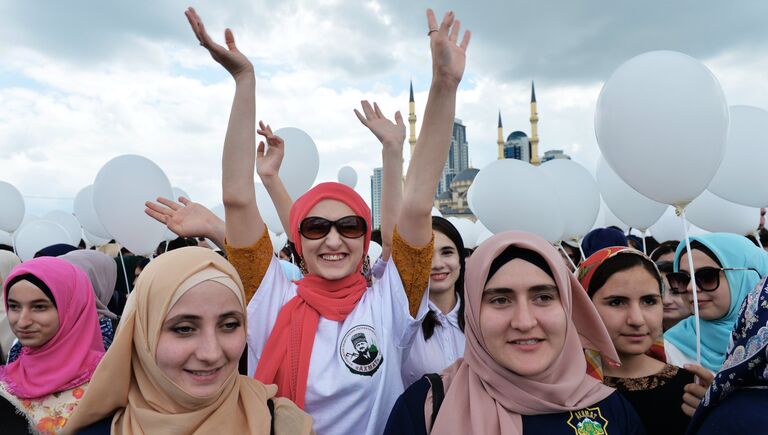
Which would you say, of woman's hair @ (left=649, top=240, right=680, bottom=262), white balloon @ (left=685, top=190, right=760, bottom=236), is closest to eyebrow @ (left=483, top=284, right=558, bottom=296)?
woman's hair @ (left=649, top=240, right=680, bottom=262)

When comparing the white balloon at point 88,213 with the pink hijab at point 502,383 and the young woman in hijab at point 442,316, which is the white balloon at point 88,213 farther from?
the pink hijab at point 502,383

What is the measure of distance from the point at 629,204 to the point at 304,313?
176 inches

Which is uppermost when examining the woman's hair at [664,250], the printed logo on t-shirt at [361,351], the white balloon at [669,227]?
the white balloon at [669,227]

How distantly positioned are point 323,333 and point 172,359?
0.61 m

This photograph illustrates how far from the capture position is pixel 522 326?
4.91ft

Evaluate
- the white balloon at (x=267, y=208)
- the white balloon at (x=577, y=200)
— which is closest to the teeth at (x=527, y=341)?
the white balloon at (x=577, y=200)

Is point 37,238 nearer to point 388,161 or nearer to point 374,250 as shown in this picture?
point 374,250

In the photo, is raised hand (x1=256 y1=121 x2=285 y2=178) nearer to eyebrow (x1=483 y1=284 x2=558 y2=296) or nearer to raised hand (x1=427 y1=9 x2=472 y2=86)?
raised hand (x1=427 y1=9 x2=472 y2=86)

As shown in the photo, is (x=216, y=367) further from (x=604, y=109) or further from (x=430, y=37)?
(x=604, y=109)

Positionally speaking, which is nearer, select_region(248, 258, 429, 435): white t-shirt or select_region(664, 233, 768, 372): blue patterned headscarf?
select_region(248, 258, 429, 435): white t-shirt

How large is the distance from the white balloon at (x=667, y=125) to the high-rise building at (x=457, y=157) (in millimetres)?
74775

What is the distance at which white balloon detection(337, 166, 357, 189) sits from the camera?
11.3 meters

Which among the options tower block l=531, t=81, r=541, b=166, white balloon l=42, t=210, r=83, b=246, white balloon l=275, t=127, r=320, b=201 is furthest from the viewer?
tower block l=531, t=81, r=541, b=166

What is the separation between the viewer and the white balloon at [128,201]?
176 inches
